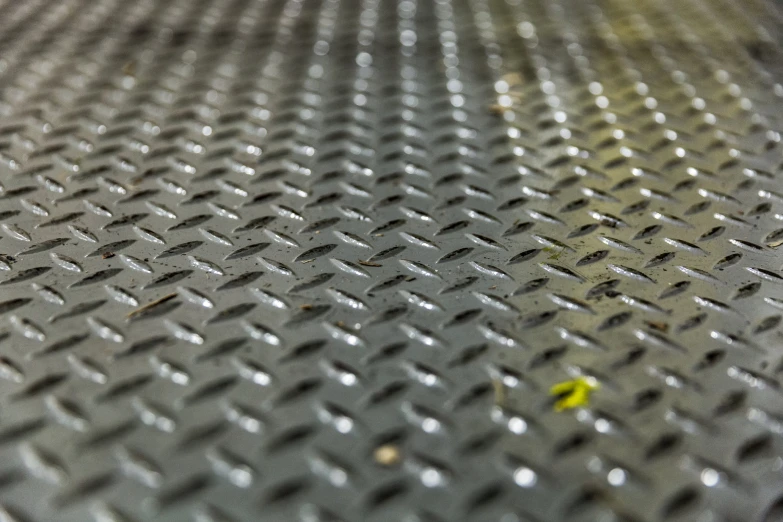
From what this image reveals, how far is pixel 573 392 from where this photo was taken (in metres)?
1.03

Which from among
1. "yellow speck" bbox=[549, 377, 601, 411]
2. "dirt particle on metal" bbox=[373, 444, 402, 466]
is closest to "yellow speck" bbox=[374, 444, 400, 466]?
"dirt particle on metal" bbox=[373, 444, 402, 466]

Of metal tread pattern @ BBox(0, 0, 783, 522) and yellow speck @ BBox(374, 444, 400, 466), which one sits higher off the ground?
metal tread pattern @ BBox(0, 0, 783, 522)

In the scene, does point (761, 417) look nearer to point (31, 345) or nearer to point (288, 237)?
point (288, 237)

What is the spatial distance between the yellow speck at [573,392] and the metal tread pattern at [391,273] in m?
0.01

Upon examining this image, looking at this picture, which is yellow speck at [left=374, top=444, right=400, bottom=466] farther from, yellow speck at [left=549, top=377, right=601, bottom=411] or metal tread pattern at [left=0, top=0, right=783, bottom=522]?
yellow speck at [left=549, top=377, right=601, bottom=411]

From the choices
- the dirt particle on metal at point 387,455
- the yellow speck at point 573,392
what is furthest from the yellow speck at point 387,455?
the yellow speck at point 573,392

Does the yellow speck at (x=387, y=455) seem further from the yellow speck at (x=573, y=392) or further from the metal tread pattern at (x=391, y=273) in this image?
the yellow speck at (x=573, y=392)

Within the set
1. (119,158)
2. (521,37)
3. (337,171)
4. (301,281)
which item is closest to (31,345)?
(301,281)

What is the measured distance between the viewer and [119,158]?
5.18 ft

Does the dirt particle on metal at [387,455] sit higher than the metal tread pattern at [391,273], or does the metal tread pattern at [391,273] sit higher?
the metal tread pattern at [391,273]

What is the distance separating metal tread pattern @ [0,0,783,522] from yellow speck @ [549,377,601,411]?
0.04 ft

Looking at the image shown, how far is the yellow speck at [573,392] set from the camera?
1.01 metres

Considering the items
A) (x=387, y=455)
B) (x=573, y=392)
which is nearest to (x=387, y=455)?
(x=387, y=455)

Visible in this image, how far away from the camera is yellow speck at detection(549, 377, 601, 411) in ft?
3.33
